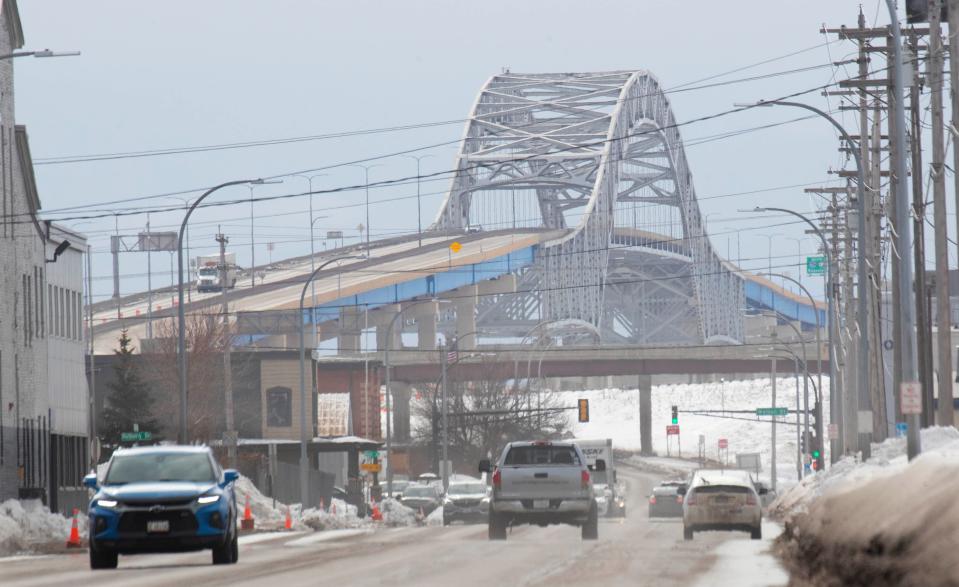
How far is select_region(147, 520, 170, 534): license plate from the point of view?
901 inches

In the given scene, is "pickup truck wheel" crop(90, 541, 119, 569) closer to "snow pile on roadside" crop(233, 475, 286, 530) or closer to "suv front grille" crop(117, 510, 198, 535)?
"suv front grille" crop(117, 510, 198, 535)

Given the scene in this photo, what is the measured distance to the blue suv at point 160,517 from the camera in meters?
23.0

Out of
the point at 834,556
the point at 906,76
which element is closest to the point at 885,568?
the point at 834,556

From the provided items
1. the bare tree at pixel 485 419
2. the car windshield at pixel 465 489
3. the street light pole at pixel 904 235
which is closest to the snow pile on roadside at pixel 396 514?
the car windshield at pixel 465 489

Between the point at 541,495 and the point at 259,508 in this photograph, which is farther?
the point at 259,508

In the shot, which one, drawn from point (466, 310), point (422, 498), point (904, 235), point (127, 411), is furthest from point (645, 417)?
point (904, 235)

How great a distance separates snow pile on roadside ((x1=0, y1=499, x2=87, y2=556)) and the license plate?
29.5ft

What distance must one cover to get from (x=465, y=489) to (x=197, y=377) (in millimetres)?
37079

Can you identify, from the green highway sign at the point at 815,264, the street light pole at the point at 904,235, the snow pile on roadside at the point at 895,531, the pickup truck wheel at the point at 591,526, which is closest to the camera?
the snow pile on roadside at the point at 895,531

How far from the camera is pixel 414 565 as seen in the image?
920 inches

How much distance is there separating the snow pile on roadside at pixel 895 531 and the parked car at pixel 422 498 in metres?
54.8

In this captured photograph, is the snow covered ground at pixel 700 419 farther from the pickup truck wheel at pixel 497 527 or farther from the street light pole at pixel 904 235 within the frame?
the street light pole at pixel 904 235

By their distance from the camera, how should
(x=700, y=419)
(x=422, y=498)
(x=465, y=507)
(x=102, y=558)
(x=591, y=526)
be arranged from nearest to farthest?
(x=102, y=558) < (x=591, y=526) < (x=465, y=507) < (x=422, y=498) < (x=700, y=419)

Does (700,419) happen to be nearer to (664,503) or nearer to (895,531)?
(664,503)
